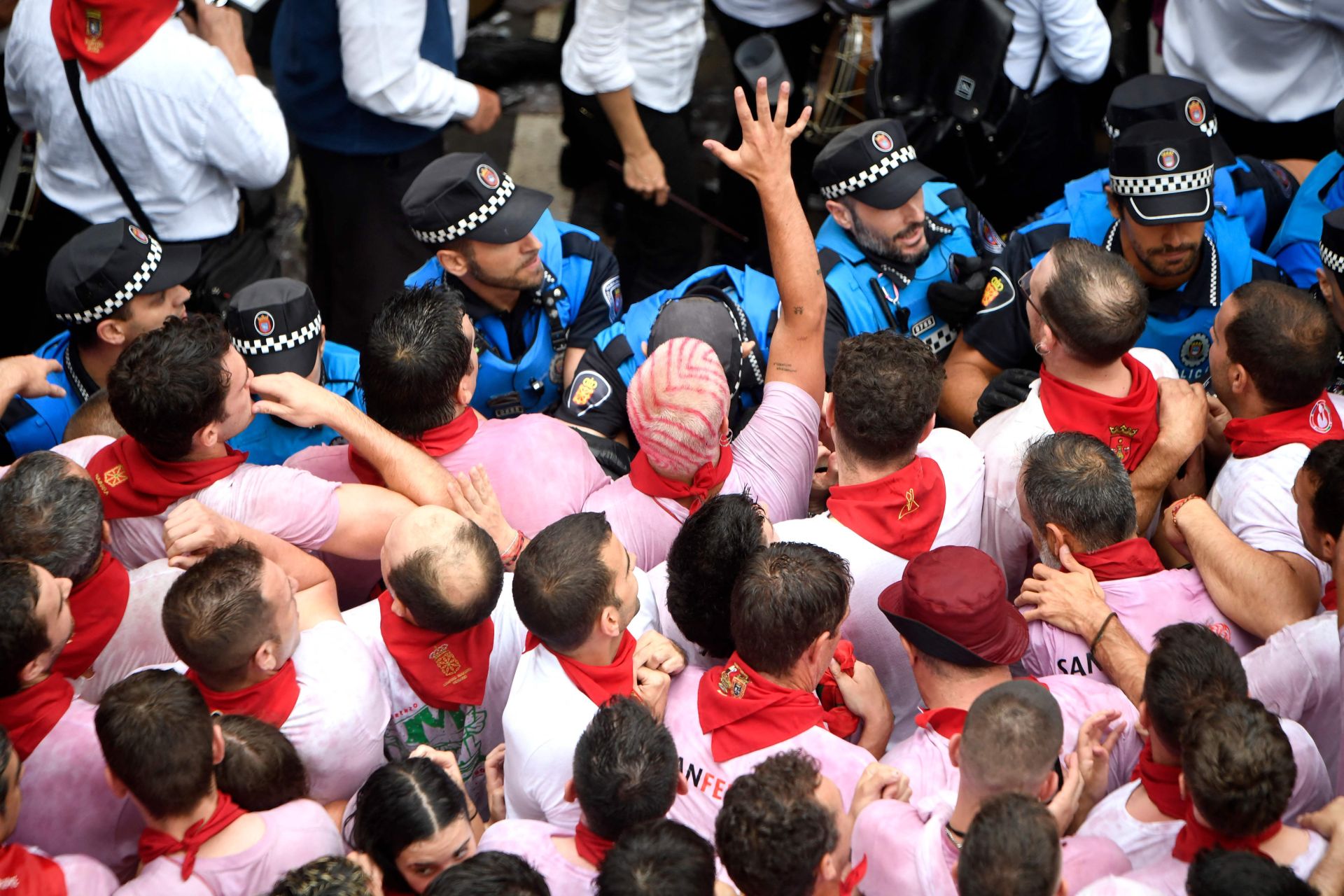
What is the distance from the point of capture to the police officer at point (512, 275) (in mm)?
3793

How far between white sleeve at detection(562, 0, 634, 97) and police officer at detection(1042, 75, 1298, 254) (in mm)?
1755

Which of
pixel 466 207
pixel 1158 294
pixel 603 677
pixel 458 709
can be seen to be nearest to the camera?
pixel 603 677

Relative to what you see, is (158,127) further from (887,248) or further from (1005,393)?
(1005,393)

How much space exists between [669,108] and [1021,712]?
139 inches

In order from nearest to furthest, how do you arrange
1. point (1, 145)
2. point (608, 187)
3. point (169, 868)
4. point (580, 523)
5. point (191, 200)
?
point (169, 868) → point (580, 523) → point (191, 200) → point (1, 145) → point (608, 187)

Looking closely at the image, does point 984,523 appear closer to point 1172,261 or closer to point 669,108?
point 1172,261

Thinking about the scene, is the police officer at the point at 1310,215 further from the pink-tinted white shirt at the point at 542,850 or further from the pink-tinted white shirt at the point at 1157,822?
the pink-tinted white shirt at the point at 542,850

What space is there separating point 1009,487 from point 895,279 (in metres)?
1.15

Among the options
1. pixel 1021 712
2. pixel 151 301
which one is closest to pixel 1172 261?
pixel 1021 712

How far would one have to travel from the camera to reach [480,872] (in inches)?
80.2

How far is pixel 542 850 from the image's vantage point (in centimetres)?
234

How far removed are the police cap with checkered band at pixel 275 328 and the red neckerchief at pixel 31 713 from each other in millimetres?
1204

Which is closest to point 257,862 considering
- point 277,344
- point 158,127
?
point 277,344

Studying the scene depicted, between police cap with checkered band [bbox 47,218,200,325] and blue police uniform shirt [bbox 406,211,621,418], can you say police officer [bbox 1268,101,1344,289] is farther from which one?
police cap with checkered band [bbox 47,218,200,325]
